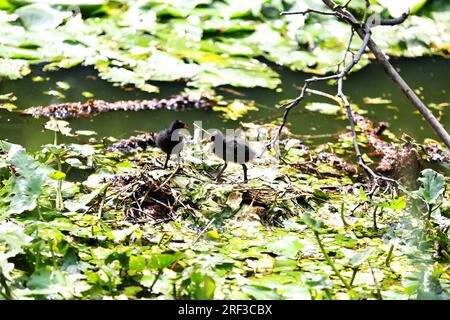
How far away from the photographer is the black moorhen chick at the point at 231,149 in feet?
11.3

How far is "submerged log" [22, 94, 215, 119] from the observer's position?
15.8 ft

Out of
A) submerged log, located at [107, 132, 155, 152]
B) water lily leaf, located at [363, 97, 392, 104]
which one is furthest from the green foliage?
submerged log, located at [107, 132, 155, 152]

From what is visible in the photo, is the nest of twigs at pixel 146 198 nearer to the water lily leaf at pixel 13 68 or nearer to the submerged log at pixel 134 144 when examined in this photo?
the submerged log at pixel 134 144

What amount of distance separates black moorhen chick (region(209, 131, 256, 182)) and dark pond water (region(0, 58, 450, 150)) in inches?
49.9

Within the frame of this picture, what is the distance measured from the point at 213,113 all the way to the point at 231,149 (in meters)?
1.69

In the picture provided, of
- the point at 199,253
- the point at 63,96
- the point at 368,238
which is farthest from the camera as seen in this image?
the point at 63,96

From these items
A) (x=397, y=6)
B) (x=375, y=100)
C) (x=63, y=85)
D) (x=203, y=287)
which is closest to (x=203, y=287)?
(x=203, y=287)

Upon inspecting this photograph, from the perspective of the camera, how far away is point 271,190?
11.4ft

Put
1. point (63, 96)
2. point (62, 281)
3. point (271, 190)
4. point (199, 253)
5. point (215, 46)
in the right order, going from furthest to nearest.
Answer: point (215, 46) → point (63, 96) → point (271, 190) → point (199, 253) → point (62, 281)
